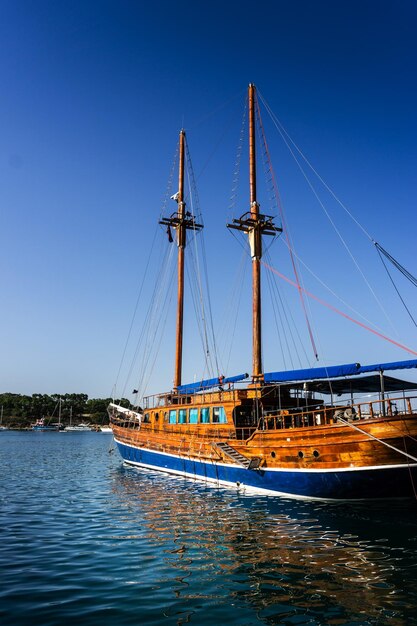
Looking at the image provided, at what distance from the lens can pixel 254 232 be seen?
97.6 ft

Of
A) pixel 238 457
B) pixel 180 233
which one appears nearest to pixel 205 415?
pixel 238 457

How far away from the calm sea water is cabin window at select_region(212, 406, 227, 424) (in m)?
5.86

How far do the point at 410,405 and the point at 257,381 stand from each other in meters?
8.78

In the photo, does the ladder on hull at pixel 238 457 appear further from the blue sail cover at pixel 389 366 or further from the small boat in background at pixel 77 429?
the small boat in background at pixel 77 429

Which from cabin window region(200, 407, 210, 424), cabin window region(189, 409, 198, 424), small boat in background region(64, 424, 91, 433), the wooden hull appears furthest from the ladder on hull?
small boat in background region(64, 424, 91, 433)

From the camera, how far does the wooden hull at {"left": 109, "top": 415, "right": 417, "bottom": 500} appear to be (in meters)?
16.7

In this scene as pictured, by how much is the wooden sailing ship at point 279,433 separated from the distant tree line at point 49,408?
131 m

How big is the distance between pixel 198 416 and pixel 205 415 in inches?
32.1

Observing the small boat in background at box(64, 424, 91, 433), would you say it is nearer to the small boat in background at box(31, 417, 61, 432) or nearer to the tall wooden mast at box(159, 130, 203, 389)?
the small boat in background at box(31, 417, 61, 432)

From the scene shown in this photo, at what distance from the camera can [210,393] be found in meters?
26.8

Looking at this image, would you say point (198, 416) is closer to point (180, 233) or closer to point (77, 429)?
point (180, 233)

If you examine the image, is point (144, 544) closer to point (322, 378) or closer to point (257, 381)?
point (322, 378)

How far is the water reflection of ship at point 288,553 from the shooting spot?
27.9 ft

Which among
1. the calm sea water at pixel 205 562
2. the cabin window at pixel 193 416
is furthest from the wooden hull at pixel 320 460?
the cabin window at pixel 193 416
